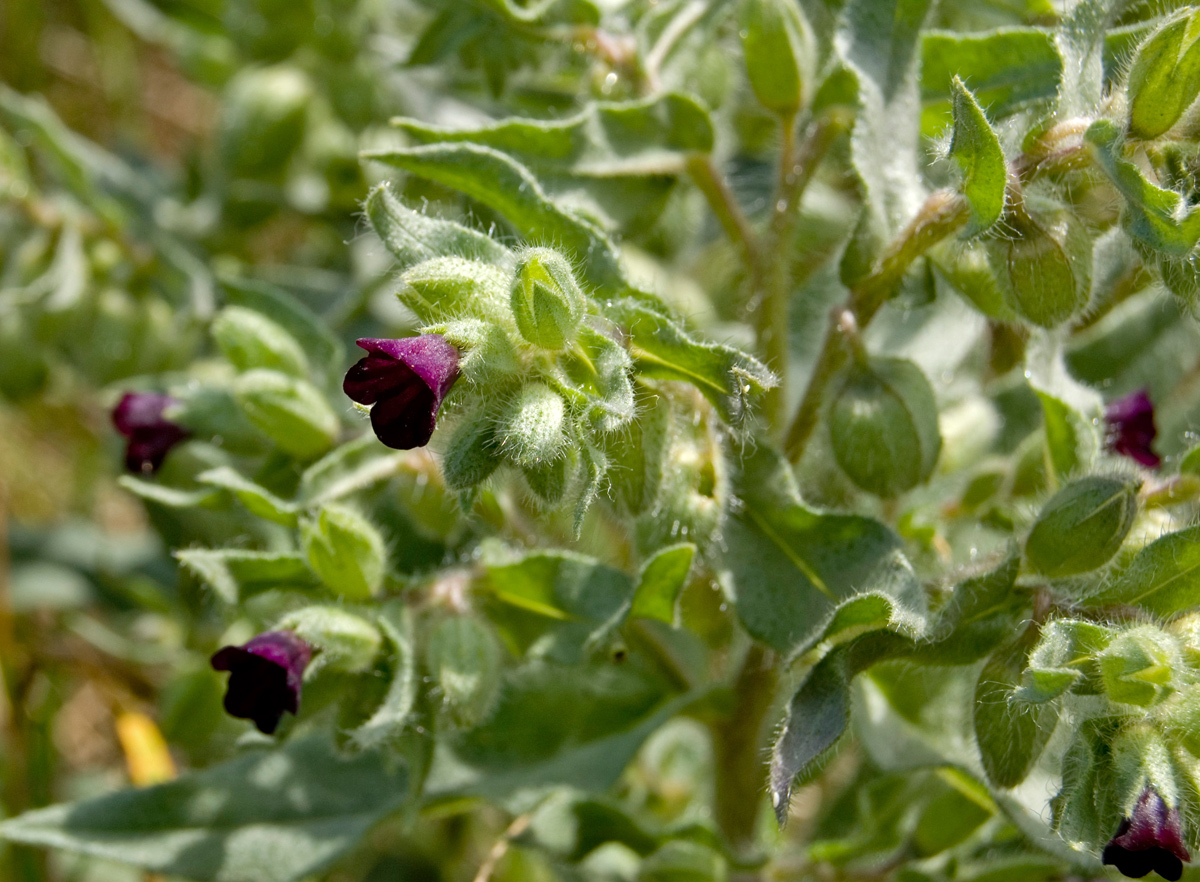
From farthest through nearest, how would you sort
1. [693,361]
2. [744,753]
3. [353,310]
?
1. [353,310]
2. [744,753]
3. [693,361]

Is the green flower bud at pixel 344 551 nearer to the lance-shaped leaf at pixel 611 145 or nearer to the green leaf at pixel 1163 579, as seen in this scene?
the lance-shaped leaf at pixel 611 145

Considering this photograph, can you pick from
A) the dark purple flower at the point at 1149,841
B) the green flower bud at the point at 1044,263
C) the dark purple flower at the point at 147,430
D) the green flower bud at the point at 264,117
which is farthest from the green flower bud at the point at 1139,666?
the green flower bud at the point at 264,117

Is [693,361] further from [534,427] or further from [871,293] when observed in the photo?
[871,293]

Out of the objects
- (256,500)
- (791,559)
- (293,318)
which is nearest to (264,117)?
(293,318)

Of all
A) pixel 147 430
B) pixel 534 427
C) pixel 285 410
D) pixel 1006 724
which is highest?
pixel 534 427

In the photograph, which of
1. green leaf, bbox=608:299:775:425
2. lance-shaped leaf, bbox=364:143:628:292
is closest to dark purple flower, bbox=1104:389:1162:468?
green leaf, bbox=608:299:775:425

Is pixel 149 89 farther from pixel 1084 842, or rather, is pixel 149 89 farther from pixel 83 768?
pixel 1084 842
